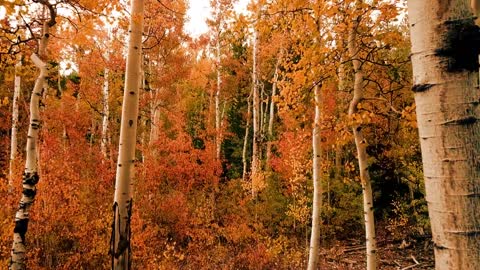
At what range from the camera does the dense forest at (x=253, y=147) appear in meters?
1.10

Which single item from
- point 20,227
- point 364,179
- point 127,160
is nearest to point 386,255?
point 364,179

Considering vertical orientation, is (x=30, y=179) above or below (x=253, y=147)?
below

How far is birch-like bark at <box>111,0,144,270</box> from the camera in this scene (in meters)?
3.65

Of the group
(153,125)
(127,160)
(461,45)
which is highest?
(153,125)

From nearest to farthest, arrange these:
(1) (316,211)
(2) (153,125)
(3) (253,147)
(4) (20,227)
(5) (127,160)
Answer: (5) (127,160) → (4) (20,227) → (1) (316,211) → (2) (153,125) → (3) (253,147)

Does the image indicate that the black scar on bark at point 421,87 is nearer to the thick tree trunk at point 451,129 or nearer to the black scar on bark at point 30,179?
the thick tree trunk at point 451,129

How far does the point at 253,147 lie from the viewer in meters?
14.3

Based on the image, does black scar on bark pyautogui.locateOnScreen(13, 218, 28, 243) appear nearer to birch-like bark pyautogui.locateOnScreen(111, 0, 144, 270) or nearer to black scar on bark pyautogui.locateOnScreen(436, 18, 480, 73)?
birch-like bark pyautogui.locateOnScreen(111, 0, 144, 270)

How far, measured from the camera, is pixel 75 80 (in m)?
22.5

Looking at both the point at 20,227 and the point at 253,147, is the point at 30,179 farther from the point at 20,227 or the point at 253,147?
the point at 253,147

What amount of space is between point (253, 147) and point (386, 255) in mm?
6551

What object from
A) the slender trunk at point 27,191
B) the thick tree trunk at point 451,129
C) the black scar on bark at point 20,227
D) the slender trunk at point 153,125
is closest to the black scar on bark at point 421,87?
the thick tree trunk at point 451,129

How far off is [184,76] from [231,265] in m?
7.88

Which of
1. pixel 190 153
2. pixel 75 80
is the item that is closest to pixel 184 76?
pixel 190 153
